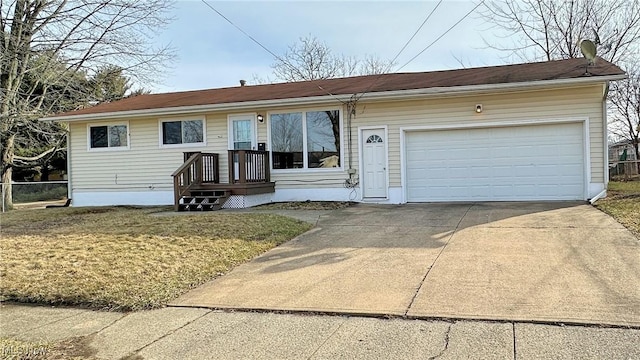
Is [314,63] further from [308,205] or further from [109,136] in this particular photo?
A: [308,205]

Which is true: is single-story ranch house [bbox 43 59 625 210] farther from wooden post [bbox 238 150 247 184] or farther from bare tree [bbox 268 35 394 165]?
bare tree [bbox 268 35 394 165]

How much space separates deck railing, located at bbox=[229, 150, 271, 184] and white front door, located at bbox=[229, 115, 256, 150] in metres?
0.69

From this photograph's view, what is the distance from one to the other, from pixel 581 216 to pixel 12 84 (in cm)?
1908

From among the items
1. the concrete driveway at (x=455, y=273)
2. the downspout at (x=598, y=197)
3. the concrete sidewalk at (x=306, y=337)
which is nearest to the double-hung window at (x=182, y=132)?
the concrete driveway at (x=455, y=273)

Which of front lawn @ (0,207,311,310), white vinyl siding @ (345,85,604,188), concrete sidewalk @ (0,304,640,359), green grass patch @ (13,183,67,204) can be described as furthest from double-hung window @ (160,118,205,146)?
green grass patch @ (13,183,67,204)

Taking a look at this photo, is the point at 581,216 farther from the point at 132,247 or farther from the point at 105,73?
the point at 105,73

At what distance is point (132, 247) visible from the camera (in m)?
7.02

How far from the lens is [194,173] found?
41.3ft

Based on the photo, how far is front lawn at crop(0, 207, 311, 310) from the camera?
530 cm

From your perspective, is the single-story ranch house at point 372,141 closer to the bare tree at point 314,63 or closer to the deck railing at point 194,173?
the deck railing at point 194,173

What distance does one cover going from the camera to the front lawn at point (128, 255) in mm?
5297

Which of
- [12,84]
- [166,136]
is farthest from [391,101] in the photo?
[12,84]

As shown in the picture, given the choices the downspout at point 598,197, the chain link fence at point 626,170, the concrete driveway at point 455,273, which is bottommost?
the concrete driveway at point 455,273

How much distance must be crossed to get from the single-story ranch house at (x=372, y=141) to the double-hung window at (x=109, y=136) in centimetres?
4
